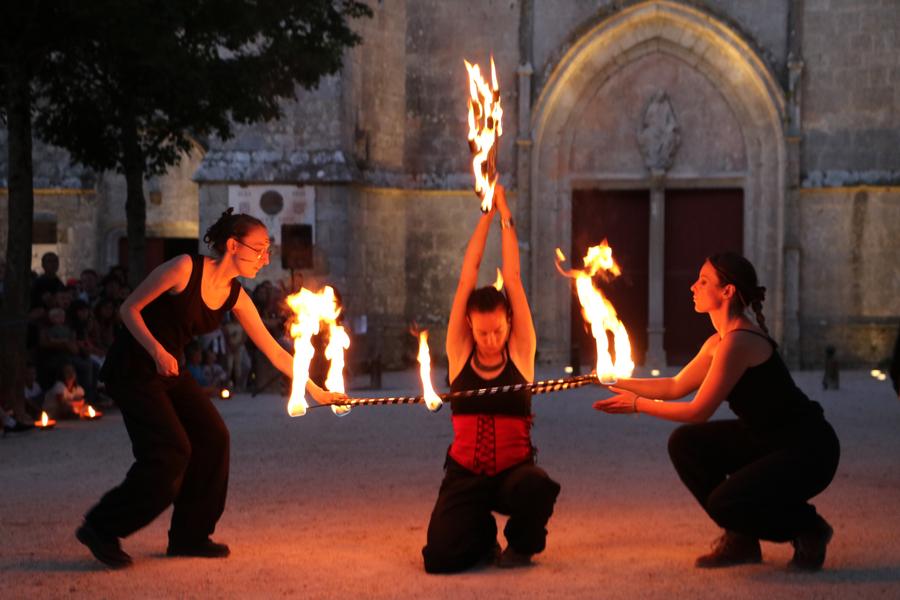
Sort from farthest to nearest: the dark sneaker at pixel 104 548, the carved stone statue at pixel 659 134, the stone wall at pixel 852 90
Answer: the carved stone statue at pixel 659 134, the stone wall at pixel 852 90, the dark sneaker at pixel 104 548

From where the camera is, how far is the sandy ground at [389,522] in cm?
612

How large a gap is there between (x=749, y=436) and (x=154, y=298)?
2898 mm

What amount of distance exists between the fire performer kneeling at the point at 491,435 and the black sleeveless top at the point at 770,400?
0.97 m

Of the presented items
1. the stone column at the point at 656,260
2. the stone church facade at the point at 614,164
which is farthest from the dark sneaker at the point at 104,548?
the stone column at the point at 656,260

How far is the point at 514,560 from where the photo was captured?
661cm

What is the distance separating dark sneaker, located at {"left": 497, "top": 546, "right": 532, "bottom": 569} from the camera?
6602mm

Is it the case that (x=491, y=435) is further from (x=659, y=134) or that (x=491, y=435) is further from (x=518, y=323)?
(x=659, y=134)

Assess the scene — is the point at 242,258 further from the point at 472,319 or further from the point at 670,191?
the point at 670,191

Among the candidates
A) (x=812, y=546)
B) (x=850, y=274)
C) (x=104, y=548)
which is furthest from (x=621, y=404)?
(x=850, y=274)

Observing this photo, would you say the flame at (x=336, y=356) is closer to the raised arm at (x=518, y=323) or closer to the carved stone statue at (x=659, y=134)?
the raised arm at (x=518, y=323)

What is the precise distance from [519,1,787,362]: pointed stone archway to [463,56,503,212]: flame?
631 inches

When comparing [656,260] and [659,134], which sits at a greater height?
[659,134]

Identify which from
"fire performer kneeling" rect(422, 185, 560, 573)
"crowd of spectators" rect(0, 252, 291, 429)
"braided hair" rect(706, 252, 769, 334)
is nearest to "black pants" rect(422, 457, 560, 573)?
"fire performer kneeling" rect(422, 185, 560, 573)

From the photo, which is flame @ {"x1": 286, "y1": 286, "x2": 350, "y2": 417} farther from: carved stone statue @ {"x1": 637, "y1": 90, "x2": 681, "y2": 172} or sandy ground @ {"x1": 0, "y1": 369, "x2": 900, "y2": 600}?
carved stone statue @ {"x1": 637, "y1": 90, "x2": 681, "y2": 172}
